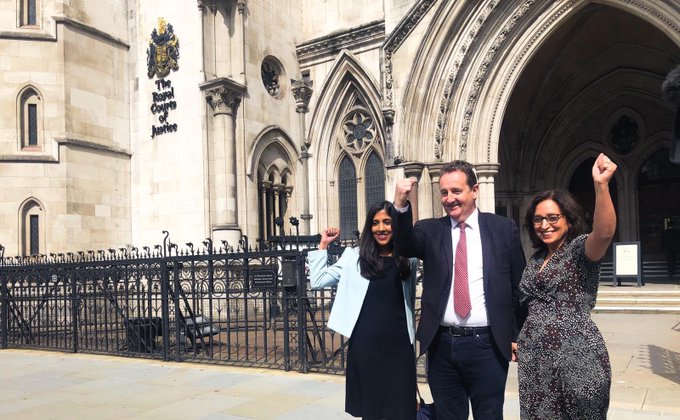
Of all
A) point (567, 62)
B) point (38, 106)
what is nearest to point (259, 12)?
point (38, 106)

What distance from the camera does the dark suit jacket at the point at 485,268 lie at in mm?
3178

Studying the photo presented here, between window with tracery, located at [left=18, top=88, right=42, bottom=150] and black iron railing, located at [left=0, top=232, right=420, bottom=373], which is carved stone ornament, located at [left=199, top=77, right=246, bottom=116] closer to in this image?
window with tracery, located at [left=18, top=88, right=42, bottom=150]

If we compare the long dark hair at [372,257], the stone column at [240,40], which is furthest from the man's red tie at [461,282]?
the stone column at [240,40]

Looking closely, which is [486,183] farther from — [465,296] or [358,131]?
[465,296]

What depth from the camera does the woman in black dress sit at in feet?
11.7

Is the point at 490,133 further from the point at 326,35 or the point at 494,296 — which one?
the point at 494,296

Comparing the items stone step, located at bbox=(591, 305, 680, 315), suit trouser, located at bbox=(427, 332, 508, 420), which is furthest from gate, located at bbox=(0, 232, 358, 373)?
stone step, located at bbox=(591, 305, 680, 315)

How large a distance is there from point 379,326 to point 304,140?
592 inches

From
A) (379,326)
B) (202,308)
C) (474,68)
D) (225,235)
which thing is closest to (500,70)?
(474,68)

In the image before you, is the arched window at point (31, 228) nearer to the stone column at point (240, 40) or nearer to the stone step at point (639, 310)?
the stone column at point (240, 40)

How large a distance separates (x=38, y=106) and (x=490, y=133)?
485 inches

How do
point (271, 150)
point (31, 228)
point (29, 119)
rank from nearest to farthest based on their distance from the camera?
point (31, 228) → point (29, 119) → point (271, 150)

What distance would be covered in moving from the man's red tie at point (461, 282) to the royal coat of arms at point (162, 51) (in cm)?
1460

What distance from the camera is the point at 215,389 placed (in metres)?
6.84
